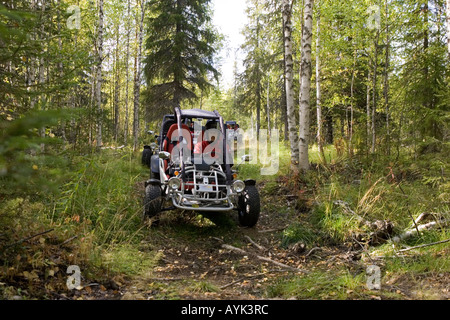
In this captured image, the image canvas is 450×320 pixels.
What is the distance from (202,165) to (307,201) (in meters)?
2.41

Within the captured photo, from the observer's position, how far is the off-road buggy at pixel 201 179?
5.64 meters

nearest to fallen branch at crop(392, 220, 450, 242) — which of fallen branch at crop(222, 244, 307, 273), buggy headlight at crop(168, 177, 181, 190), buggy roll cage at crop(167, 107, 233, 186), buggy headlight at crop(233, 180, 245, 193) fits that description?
fallen branch at crop(222, 244, 307, 273)

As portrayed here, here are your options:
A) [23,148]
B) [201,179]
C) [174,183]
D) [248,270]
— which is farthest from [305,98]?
[23,148]

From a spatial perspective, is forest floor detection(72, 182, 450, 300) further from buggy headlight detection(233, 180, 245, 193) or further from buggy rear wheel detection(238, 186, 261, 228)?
buggy headlight detection(233, 180, 245, 193)

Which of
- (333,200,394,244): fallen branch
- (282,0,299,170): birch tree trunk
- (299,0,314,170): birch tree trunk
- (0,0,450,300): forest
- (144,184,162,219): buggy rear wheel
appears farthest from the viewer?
(282,0,299,170): birch tree trunk

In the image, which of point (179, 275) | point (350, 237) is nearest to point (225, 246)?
point (179, 275)

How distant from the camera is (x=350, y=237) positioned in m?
5.09

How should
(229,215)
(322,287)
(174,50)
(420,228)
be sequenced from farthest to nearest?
(174,50), (229,215), (420,228), (322,287)

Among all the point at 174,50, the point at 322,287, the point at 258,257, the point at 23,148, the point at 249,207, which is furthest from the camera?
the point at 174,50

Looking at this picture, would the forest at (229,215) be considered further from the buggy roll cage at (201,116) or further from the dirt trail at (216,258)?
the buggy roll cage at (201,116)

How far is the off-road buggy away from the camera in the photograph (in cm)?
564

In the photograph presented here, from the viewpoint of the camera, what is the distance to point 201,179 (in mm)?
5984

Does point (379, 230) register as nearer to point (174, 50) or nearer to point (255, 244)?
point (255, 244)

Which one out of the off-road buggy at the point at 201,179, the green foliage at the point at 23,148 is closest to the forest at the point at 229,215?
the green foliage at the point at 23,148
